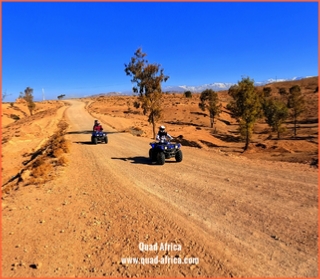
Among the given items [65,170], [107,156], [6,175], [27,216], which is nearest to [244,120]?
[107,156]

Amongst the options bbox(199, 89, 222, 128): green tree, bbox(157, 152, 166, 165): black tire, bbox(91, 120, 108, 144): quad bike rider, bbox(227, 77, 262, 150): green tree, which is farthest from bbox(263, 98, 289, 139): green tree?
bbox(157, 152, 166, 165): black tire

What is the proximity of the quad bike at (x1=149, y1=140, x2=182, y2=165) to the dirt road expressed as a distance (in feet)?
5.90

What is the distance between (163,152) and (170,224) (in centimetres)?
730

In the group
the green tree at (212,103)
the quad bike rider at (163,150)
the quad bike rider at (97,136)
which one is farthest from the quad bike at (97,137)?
the green tree at (212,103)

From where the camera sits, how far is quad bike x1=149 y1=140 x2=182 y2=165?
14.4 metres

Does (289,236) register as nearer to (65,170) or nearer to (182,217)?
→ (182,217)

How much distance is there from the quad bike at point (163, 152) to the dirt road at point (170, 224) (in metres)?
1.80

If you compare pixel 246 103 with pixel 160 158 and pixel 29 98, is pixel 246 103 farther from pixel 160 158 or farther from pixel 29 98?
pixel 29 98

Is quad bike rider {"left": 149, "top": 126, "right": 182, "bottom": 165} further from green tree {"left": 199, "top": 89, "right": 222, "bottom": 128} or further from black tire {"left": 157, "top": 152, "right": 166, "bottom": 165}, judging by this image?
green tree {"left": 199, "top": 89, "right": 222, "bottom": 128}

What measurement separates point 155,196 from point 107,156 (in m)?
8.80

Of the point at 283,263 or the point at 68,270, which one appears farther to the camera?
the point at 68,270

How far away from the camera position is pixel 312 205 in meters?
7.84

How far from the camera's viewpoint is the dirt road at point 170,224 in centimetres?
→ 571

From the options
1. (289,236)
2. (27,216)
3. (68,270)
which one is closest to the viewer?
(68,270)
